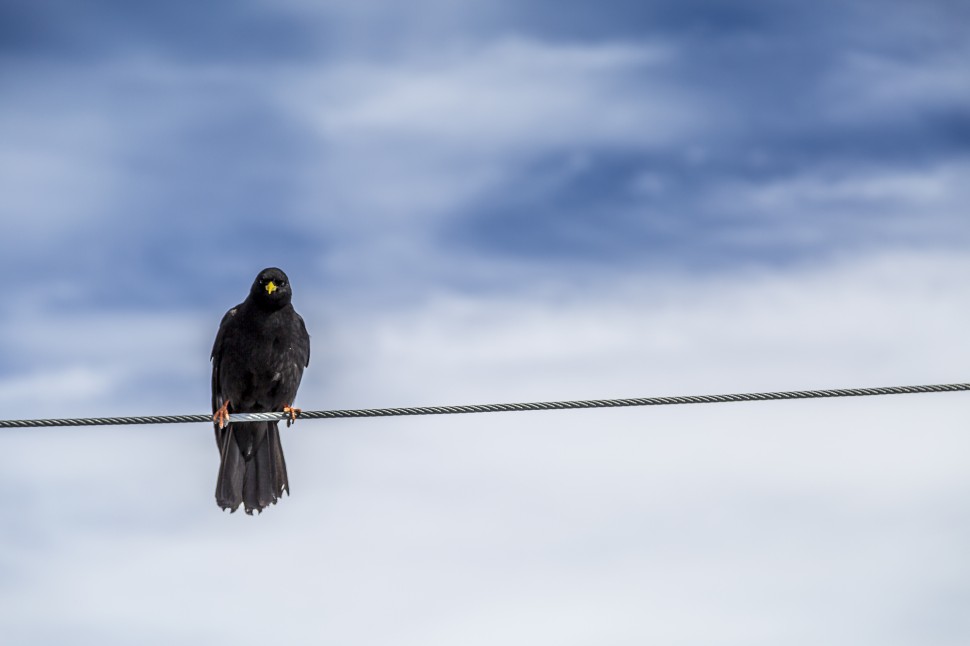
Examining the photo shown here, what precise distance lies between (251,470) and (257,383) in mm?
633

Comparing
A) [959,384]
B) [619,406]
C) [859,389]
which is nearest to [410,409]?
[619,406]

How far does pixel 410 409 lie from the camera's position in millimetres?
5969

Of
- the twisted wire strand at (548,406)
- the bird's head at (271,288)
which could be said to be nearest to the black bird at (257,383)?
the bird's head at (271,288)

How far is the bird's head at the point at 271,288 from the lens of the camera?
8711 millimetres

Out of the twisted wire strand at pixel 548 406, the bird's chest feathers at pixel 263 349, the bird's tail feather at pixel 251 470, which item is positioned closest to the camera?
the twisted wire strand at pixel 548 406

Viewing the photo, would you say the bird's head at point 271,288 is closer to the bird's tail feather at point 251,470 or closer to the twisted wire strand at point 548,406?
the bird's tail feather at point 251,470

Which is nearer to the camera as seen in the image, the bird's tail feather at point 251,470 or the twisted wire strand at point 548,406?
the twisted wire strand at point 548,406

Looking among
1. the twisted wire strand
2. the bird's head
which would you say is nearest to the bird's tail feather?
the bird's head

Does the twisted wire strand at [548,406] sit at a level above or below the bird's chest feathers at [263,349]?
below

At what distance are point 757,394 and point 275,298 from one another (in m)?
3.95

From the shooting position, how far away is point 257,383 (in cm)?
882

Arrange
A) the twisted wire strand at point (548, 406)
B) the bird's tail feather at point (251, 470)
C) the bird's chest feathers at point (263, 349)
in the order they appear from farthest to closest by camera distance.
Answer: the bird's chest feathers at point (263, 349), the bird's tail feather at point (251, 470), the twisted wire strand at point (548, 406)

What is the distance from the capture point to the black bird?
8.57 metres

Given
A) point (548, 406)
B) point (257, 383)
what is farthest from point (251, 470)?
point (548, 406)
